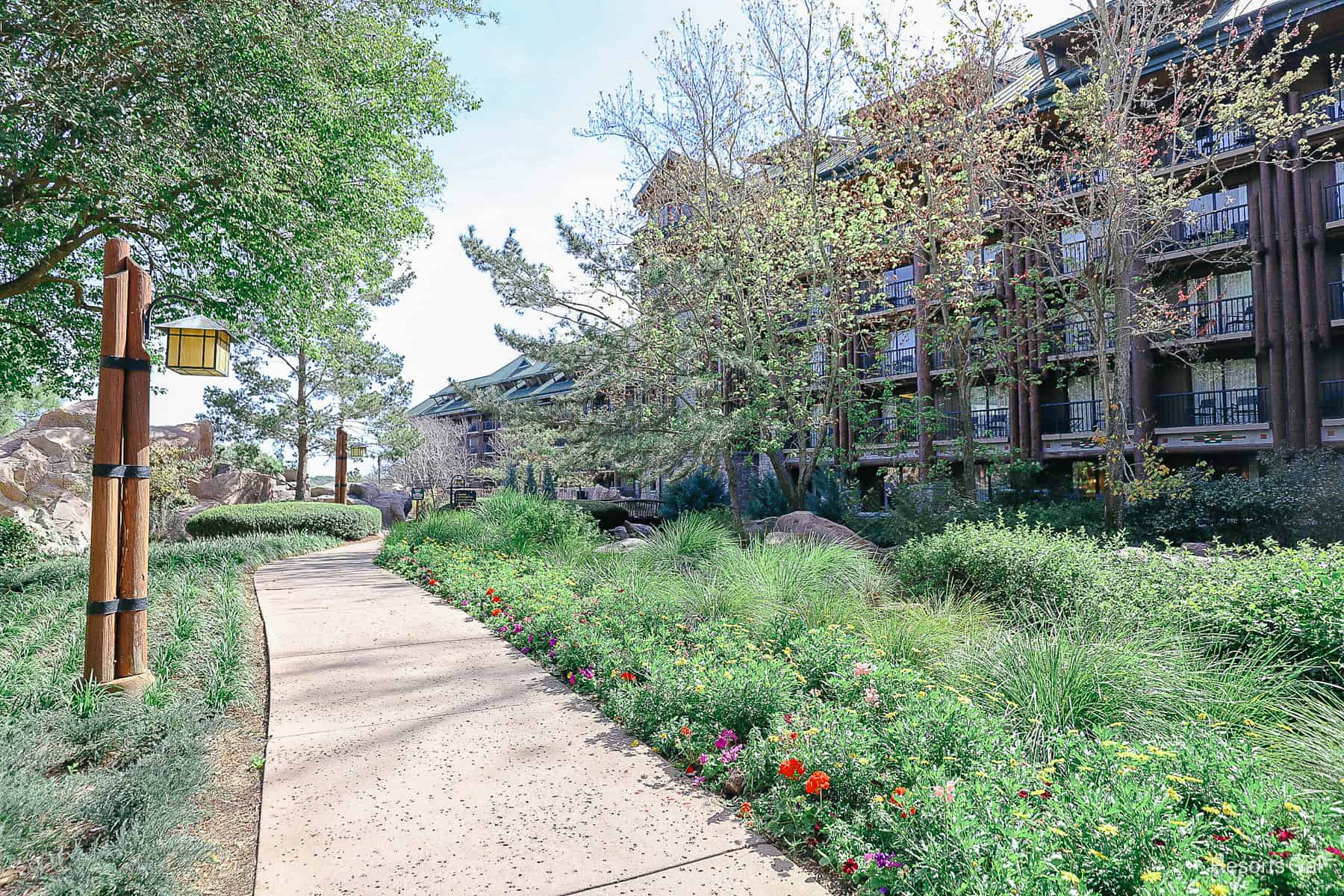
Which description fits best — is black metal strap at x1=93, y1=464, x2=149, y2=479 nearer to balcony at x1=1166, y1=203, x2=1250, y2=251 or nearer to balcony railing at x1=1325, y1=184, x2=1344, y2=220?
balcony at x1=1166, y1=203, x2=1250, y2=251

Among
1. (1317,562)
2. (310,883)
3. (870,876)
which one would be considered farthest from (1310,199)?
(310,883)

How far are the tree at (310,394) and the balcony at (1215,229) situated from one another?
2104 centimetres

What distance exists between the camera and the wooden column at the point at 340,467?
20997mm

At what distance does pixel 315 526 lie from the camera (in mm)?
16484

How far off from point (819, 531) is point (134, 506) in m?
7.94

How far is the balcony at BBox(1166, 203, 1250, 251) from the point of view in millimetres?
15781

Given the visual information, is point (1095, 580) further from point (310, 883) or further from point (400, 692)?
point (310, 883)

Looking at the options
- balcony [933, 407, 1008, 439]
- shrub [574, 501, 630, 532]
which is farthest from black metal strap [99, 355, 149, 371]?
balcony [933, 407, 1008, 439]

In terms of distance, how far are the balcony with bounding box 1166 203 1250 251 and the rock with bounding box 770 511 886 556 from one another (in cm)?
1129

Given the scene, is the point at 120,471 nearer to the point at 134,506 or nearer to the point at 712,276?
the point at 134,506

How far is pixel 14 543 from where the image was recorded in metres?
11.2

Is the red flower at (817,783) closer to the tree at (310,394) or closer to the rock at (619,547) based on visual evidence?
the rock at (619,547)

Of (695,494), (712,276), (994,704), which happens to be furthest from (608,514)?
(994,704)

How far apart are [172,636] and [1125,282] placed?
42.9ft
